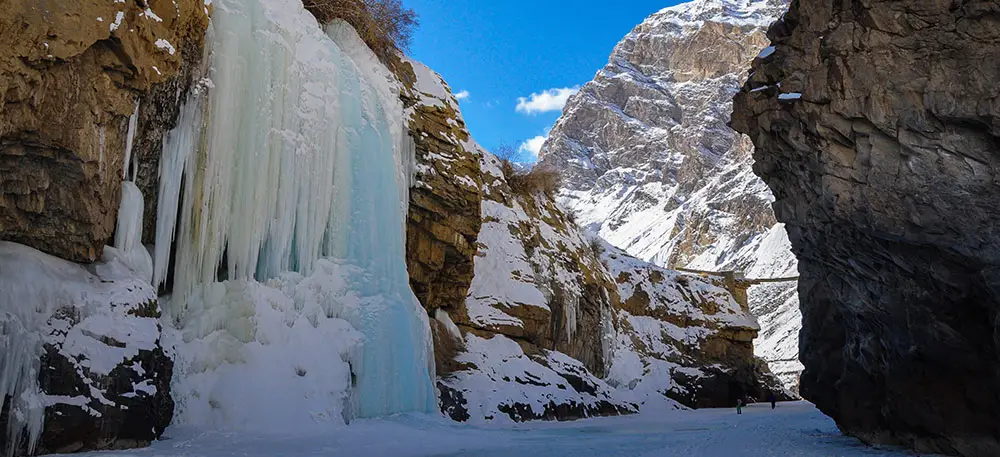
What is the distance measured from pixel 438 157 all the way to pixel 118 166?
8.75 metres

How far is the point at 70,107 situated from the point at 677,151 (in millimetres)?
100308

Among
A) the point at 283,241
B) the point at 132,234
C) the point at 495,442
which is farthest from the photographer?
the point at 283,241

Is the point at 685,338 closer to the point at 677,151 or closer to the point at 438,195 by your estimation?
the point at 438,195

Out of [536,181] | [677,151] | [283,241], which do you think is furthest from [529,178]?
[677,151]

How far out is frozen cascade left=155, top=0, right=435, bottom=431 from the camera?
34.1ft

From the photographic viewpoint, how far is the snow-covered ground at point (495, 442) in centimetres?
857

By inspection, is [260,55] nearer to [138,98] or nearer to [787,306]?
[138,98]

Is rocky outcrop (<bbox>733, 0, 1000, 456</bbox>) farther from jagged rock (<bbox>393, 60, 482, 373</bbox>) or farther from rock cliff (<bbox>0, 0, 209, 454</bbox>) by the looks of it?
rock cliff (<bbox>0, 0, 209, 454</bbox>)

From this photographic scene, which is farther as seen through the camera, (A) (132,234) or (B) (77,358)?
(A) (132,234)

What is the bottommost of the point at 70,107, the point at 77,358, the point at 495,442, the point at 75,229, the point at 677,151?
the point at 495,442

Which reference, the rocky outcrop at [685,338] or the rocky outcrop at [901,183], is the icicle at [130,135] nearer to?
the rocky outcrop at [901,183]

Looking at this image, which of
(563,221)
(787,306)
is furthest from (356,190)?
(787,306)

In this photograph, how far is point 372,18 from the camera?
17406 mm

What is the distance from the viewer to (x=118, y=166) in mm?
9039
